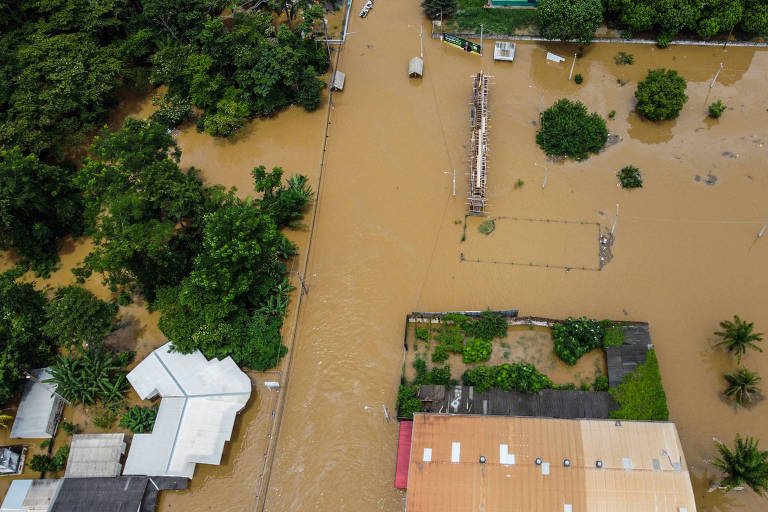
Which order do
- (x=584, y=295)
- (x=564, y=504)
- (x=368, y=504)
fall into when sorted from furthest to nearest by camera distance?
(x=584, y=295)
(x=368, y=504)
(x=564, y=504)

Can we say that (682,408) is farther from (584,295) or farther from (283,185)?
(283,185)

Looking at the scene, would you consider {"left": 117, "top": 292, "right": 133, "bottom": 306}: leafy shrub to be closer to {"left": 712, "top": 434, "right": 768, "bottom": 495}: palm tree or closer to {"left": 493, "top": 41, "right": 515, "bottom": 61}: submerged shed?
{"left": 493, "top": 41, "right": 515, "bottom": 61}: submerged shed

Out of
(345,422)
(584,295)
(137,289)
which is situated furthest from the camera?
(137,289)

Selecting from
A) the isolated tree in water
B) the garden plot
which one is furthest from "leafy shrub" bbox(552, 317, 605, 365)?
the isolated tree in water

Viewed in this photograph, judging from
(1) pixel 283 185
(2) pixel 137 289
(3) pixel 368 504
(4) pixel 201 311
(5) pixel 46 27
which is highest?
(5) pixel 46 27

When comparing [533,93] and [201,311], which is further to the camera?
[533,93]

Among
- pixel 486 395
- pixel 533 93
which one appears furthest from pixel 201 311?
pixel 533 93

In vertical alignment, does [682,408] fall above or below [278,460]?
above
